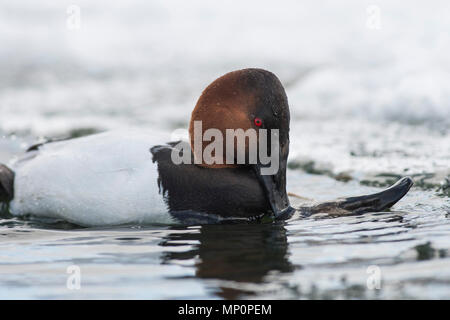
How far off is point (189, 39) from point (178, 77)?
1673 millimetres

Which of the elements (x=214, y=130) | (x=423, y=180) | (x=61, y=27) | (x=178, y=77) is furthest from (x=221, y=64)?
(x=214, y=130)

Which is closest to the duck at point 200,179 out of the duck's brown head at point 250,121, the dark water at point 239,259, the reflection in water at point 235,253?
the duck's brown head at point 250,121

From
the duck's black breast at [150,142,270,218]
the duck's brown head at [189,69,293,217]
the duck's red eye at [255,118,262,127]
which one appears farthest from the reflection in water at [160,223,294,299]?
the duck's red eye at [255,118,262,127]

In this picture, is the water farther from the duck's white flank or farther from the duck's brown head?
the duck's brown head

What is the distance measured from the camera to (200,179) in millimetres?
5473

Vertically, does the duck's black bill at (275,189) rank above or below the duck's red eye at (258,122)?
below

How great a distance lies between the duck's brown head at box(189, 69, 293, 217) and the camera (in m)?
5.41

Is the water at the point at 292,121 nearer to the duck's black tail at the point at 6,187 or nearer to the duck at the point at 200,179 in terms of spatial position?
the duck at the point at 200,179

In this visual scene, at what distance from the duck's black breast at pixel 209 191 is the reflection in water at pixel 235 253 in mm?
151

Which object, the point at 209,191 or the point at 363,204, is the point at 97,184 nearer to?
the point at 209,191

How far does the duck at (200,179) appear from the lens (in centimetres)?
542

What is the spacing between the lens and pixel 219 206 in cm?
545

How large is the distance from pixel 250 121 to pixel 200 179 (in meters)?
0.54
